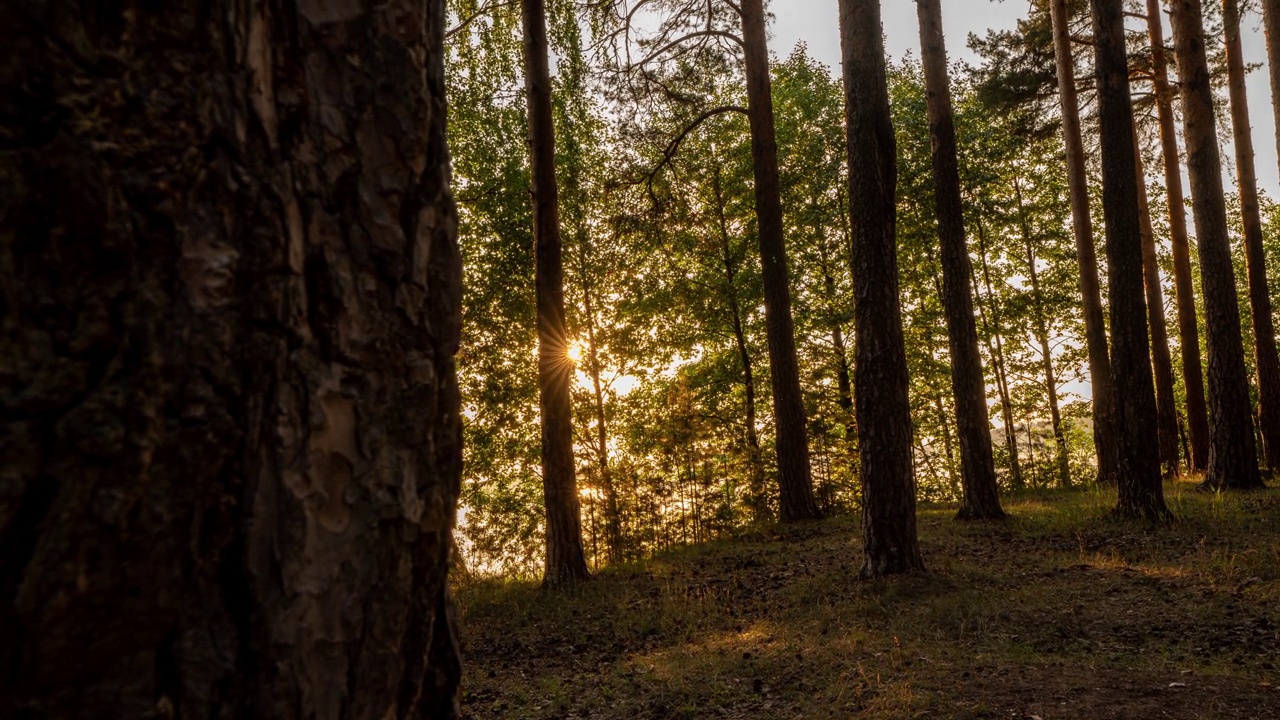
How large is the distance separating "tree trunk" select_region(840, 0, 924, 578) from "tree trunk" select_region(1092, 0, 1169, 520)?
3.78 meters

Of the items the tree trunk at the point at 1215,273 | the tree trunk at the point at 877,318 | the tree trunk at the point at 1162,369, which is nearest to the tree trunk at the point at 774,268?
the tree trunk at the point at 877,318

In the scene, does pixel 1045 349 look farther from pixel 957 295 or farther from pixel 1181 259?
pixel 957 295

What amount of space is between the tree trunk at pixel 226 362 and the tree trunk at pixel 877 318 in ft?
21.6

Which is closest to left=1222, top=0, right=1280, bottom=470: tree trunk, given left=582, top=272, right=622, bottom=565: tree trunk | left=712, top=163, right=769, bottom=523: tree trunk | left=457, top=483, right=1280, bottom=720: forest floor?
left=457, top=483, right=1280, bottom=720: forest floor

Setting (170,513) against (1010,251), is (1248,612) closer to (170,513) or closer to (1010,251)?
(170,513)

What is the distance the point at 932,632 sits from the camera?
601 centimetres

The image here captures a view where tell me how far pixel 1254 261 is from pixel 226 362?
16.3 m

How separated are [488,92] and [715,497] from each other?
330 inches

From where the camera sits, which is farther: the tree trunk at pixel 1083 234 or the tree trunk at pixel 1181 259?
the tree trunk at pixel 1181 259

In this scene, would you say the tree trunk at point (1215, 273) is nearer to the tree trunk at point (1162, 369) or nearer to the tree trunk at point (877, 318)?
the tree trunk at point (1162, 369)

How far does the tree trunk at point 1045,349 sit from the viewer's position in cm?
2091

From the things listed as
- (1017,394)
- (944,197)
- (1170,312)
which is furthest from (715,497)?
(1170,312)

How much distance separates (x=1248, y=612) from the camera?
19.3 ft

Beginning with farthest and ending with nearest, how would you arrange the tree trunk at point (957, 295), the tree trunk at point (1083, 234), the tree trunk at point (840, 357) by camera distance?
the tree trunk at point (840, 357) < the tree trunk at point (1083, 234) < the tree trunk at point (957, 295)
